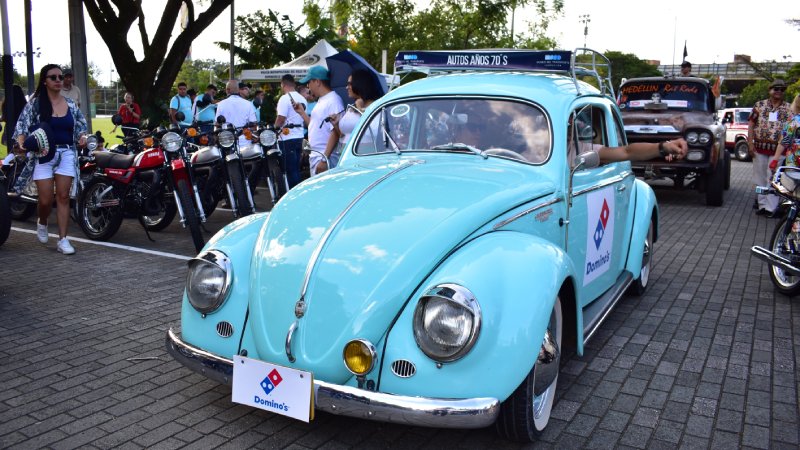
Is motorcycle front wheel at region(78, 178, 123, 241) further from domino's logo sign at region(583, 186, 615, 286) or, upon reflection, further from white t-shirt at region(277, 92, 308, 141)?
domino's logo sign at region(583, 186, 615, 286)

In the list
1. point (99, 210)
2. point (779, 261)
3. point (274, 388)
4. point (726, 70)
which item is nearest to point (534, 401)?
point (274, 388)

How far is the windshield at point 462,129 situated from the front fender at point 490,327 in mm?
1186

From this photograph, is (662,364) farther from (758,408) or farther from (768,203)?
(768,203)

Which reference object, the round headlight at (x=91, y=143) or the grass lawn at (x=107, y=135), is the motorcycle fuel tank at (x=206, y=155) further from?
the grass lawn at (x=107, y=135)

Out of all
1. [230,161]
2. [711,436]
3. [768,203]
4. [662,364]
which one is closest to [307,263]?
[711,436]

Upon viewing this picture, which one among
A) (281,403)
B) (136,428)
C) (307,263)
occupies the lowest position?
(136,428)

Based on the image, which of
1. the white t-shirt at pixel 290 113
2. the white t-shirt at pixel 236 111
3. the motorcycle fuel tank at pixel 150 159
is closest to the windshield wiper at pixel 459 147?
the motorcycle fuel tank at pixel 150 159

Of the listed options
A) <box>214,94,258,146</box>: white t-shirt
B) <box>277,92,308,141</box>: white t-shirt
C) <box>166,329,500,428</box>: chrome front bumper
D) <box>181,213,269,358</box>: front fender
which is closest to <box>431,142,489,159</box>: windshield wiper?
<box>181,213,269,358</box>: front fender

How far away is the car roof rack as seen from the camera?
5090mm

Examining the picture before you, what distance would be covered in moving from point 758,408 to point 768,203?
8.22m

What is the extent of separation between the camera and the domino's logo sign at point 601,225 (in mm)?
4750

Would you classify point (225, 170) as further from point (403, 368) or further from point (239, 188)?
point (403, 368)

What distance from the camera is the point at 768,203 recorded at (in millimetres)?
11031

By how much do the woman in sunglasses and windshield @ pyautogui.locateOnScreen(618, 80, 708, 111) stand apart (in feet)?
31.8
